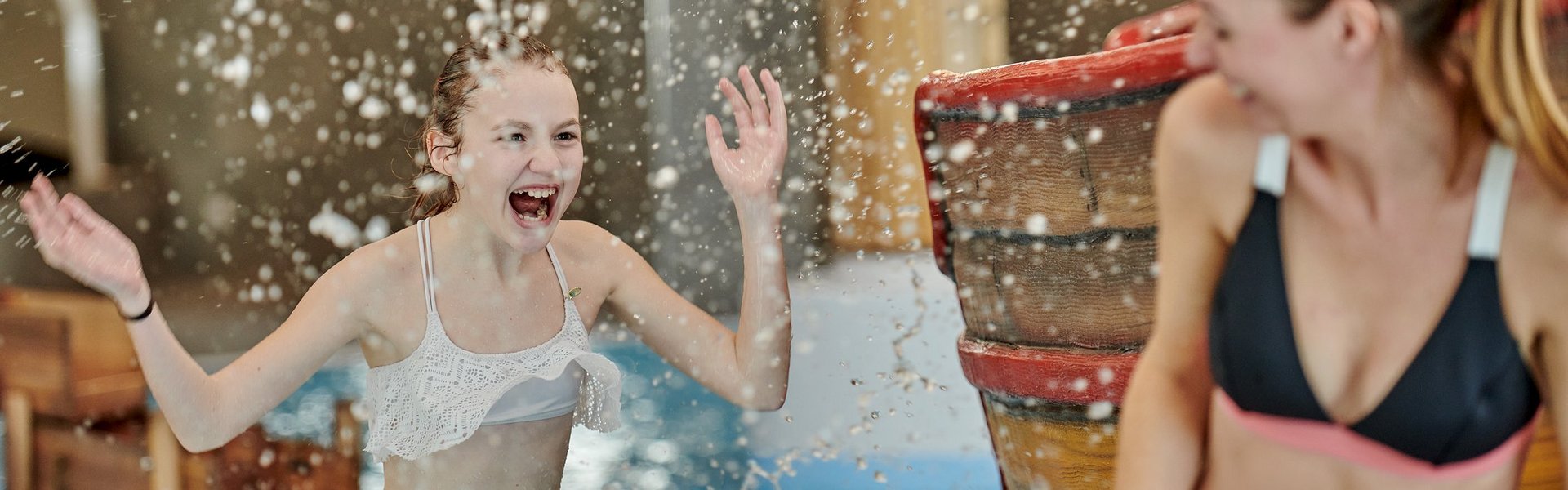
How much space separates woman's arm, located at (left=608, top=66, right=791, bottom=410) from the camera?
1774 millimetres

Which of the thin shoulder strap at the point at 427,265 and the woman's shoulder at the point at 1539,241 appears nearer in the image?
the woman's shoulder at the point at 1539,241

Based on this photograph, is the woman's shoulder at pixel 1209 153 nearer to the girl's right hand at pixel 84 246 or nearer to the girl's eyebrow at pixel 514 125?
the girl's eyebrow at pixel 514 125

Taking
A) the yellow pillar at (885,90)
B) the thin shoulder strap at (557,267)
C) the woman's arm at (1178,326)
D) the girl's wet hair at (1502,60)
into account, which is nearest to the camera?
the girl's wet hair at (1502,60)

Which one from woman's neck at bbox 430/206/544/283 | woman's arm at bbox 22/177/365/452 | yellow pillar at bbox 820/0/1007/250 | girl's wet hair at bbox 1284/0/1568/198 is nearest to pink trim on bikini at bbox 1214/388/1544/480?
girl's wet hair at bbox 1284/0/1568/198

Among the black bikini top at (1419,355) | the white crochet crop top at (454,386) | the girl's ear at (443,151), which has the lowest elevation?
the white crochet crop top at (454,386)

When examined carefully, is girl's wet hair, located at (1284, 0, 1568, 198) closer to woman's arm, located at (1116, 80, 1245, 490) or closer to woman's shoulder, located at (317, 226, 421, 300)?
woman's arm, located at (1116, 80, 1245, 490)

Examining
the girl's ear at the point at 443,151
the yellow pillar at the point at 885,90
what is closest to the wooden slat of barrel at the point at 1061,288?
the girl's ear at the point at 443,151

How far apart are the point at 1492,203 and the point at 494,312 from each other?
57.4 inches

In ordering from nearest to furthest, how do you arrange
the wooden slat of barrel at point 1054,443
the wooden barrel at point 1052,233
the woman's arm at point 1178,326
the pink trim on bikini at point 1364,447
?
the pink trim on bikini at point 1364,447 < the woman's arm at point 1178,326 < the wooden barrel at point 1052,233 < the wooden slat of barrel at point 1054,443

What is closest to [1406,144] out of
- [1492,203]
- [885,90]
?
[1492,203]

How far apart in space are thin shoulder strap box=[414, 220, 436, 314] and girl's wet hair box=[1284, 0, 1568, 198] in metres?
1.41

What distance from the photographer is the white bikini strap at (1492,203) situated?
882 millimetres

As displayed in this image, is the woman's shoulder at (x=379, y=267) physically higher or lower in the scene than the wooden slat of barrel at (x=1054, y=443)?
higher

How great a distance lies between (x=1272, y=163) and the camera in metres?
1.01
